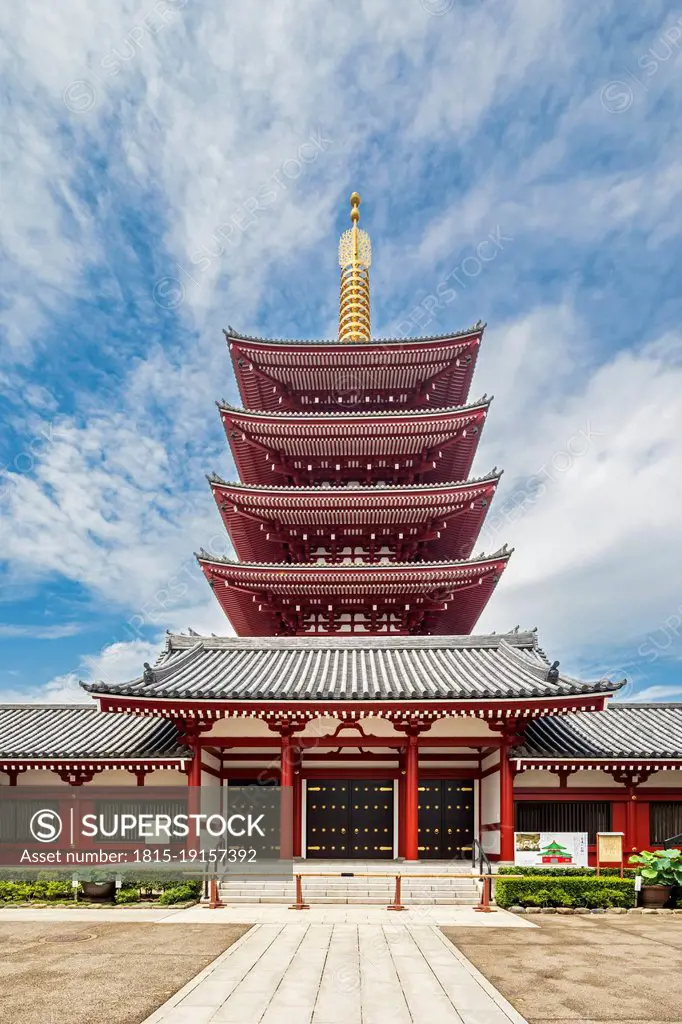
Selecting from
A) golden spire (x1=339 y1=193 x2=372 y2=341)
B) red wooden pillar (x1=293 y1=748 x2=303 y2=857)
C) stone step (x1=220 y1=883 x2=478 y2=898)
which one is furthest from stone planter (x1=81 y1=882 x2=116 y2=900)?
golden spire (x1=339 y1=193 x2=372 y2=341)

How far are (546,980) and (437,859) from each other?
1224cm

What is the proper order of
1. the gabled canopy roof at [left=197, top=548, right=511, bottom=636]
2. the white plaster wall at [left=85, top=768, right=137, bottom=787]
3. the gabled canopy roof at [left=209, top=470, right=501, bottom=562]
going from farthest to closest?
1. the gabled canopy roof at [left=209, top=470, right=501, bottom=562]
2. the gabled canopy roof at [left=197, top=548, right=511, bottom=636]
3. the white plaster wall at [left=85, top=768, right=137, bottom=787]

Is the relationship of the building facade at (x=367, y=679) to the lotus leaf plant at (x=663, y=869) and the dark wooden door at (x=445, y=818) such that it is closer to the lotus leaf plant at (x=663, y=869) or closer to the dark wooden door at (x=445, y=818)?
the dark wooden door at (x=445, y=818)

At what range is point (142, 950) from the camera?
1190cm

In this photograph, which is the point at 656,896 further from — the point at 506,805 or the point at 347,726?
the point at 347,726

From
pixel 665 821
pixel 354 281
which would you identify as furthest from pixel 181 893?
pixel 354 281

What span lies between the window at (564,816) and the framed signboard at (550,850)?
258 centimetres

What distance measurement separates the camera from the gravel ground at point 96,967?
858 centimetres

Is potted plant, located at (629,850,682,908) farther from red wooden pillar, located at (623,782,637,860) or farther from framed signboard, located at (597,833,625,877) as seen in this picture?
red wooden pillar, located at (623,782,637,860)

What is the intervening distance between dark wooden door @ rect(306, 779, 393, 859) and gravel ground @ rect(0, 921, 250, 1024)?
8127mm

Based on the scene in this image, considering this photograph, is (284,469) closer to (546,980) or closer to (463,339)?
(463,339)

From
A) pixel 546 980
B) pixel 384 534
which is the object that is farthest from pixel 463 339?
pixel 546 980

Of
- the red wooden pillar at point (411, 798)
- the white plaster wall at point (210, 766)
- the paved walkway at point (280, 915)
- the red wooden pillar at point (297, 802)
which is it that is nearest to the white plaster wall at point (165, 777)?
the white plaster wall at point (210, 766)

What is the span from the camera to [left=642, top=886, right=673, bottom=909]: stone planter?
678 inches
